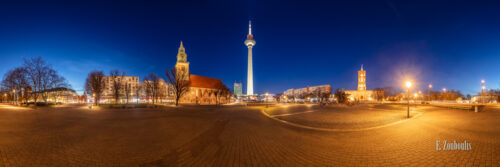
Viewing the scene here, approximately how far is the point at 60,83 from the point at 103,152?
172ft

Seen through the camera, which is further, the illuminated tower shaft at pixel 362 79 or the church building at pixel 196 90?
the illuminated tower shaft at pixel 362 79

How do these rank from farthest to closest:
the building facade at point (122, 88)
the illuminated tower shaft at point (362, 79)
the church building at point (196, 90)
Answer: the illuminated tower shaft at point (362, 79), the church building at point (196, 90), the building facade at point (122, 88)

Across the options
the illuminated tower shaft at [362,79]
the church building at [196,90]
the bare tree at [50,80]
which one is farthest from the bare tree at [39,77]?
the illuminated tower shaft at [362,79]

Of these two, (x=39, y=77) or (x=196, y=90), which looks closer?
(x=39, y=77)

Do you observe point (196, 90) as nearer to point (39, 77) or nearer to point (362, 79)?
point (39, 77)

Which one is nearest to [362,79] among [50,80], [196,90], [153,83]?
[196,90]

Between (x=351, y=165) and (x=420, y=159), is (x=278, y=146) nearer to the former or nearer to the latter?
(x=351, y=165)

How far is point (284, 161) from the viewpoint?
506 cm

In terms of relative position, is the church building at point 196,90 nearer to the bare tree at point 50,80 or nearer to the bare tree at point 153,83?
the bare tree at point 153,83

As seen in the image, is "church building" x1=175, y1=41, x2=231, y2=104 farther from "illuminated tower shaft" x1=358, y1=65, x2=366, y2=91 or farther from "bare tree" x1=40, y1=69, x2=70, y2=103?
"illuminated tower shaft" x1=358, y1=65, x2=366, y2=91

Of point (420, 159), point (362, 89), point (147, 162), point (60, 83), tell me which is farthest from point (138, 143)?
point (362, 89)

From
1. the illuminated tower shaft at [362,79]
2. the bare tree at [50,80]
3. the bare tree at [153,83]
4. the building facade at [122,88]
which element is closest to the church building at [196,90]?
the bare tree at [153,83]

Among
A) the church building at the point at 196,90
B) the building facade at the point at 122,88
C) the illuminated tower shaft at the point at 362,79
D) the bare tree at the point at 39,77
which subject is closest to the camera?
the bare tree at the point at 39,77

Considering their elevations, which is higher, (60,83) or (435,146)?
(60,83)
